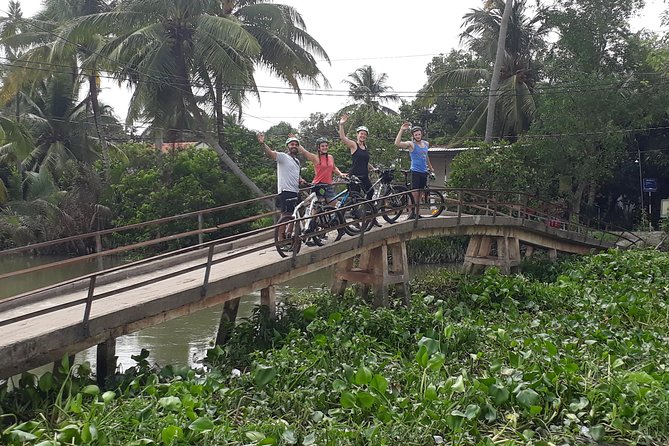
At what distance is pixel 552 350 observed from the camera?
24.1ft

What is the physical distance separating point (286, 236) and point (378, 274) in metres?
2.21

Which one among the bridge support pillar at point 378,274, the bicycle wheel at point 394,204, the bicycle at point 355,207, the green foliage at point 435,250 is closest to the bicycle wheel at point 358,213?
the bicycle at point 355,207

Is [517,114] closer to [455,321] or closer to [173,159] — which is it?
[173,159]

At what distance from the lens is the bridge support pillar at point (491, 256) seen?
558 inches

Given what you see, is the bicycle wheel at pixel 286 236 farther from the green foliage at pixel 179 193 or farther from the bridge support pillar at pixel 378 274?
the green foliage at pixel 179 193

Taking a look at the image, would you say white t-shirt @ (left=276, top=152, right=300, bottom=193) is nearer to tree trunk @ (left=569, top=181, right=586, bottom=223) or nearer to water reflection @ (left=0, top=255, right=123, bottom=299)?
water reflection @ (left=0, top=255, right=123, bottom=299)

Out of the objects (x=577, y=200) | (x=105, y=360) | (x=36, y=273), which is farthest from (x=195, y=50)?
(x=105, y=360)

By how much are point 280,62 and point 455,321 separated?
13729 millimetres

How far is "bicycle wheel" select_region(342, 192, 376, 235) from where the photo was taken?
1019 cm

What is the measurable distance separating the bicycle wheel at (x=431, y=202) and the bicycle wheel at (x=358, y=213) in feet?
4.65

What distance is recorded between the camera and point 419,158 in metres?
11.5

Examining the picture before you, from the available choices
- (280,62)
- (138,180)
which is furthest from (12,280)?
(280,62)

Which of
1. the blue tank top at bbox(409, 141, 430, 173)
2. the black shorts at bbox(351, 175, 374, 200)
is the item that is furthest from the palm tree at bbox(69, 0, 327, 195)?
the black shorts at bbox(351, 175, 374, 200)

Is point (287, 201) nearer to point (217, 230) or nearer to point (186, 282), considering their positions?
point (186, 282)
